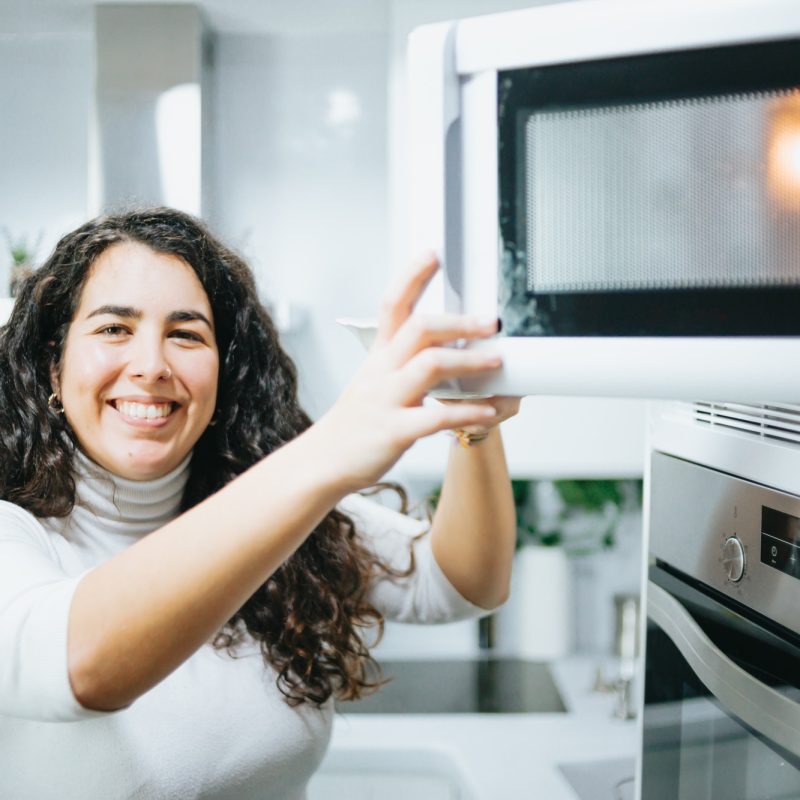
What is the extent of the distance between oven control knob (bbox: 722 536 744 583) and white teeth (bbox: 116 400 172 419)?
0.56 meters

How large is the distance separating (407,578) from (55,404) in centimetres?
47

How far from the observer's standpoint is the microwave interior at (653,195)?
511mm

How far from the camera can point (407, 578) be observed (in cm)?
114

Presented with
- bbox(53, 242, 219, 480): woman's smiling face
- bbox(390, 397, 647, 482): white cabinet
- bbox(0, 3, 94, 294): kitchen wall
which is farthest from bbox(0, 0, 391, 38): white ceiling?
bbox(53, 242, 219, 480): woman's smiling face

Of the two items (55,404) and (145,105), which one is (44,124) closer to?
(145,105)

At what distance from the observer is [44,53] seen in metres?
2.04

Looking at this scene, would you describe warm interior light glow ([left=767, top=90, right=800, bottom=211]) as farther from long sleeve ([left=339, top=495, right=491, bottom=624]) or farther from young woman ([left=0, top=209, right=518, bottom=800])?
long sleeve ([left=339, top=495, right=491, bottom=624])

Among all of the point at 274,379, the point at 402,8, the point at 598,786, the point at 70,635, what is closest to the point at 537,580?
the point at 598,786

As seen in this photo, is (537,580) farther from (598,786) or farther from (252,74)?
(252,74)

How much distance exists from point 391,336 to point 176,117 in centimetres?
142

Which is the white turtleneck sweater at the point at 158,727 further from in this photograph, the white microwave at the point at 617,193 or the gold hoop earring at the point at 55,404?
the white microwave at the point at 617,193

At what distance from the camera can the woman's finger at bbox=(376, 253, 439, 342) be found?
53cm

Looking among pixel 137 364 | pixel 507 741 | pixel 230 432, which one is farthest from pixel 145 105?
pixel 507 741

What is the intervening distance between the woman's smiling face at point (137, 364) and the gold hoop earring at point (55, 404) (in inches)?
1.1
